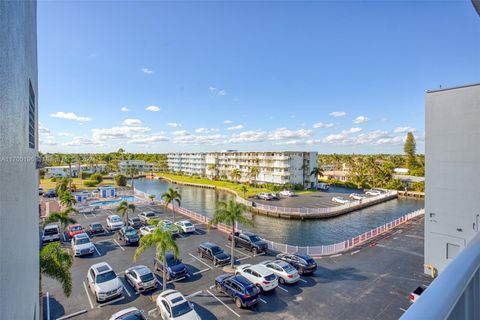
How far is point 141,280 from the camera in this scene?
46.4ft

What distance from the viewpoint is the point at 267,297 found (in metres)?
13.7

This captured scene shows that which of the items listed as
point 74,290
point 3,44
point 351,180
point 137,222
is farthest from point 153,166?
point 3,44

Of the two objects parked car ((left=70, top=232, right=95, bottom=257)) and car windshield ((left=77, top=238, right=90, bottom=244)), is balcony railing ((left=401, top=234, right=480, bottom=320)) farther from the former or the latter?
car windshield ((left=77, top=238, right=90, bottom=244))

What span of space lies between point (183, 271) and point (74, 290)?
6047 millimetres

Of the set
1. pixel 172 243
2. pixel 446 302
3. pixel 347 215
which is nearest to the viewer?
pixel 446 302

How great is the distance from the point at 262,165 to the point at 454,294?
65.3 meters

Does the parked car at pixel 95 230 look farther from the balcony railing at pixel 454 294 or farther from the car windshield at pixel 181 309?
the balcony railing at pixel 454 294

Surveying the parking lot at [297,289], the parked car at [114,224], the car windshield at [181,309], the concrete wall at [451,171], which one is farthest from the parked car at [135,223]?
the concrete wall at [451,171]

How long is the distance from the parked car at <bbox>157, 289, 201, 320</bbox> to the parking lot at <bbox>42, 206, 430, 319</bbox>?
37.7 inches

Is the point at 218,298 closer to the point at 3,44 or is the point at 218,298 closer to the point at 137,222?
the point at 3,44

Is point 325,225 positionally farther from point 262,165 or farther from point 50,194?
point 50,194

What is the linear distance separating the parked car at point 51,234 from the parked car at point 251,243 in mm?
16331

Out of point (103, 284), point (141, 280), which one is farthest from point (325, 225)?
point (103, 284)

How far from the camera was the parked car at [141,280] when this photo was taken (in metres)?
14.1
